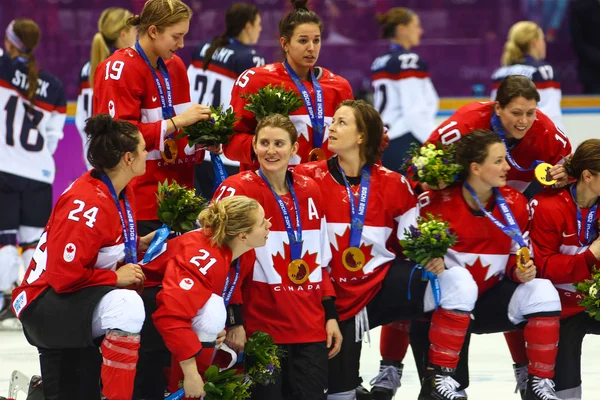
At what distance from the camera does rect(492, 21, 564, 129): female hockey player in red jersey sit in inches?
339

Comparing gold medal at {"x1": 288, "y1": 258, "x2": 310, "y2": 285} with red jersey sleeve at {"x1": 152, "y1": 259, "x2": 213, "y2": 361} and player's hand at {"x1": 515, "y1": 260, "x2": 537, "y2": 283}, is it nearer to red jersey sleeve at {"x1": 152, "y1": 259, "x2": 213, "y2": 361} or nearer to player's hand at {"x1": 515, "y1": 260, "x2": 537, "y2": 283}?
red jersey sleeve at {"x1": 152, "y1": 259, "x2": 213, "y2": 361}

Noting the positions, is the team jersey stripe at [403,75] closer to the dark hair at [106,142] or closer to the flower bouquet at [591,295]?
the flower bouquet at [591,295]

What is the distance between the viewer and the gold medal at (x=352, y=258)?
520 cm

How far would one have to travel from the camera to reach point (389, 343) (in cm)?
564

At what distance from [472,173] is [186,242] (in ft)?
4.61

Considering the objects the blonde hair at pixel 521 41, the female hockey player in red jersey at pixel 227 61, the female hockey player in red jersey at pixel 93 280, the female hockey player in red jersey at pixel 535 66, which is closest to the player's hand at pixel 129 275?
the female hockey player in red jersey at pixel 93 280

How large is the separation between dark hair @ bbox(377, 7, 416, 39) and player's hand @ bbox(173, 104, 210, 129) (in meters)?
4.37

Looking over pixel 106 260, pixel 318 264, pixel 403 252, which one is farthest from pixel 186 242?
pixel 403 252

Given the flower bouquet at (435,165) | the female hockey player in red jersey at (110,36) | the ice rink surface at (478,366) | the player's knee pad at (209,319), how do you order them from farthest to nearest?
1. the female hockey player in red jersey at (110,36)
2. the ice rink surface at (478,366)
3. the flower bouquet at (435,165)
4. the player's knee pad at (209,319)

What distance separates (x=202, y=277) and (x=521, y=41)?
4835 mm

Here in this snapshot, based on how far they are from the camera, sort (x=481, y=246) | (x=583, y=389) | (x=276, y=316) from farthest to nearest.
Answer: (x=583, y=389)
(x=481, y=246)
(x=276, y=316)

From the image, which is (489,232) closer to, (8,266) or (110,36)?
(110,36)

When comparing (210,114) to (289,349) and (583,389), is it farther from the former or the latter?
(583,389)

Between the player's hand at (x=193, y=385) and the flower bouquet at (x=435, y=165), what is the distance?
146 centimetres
